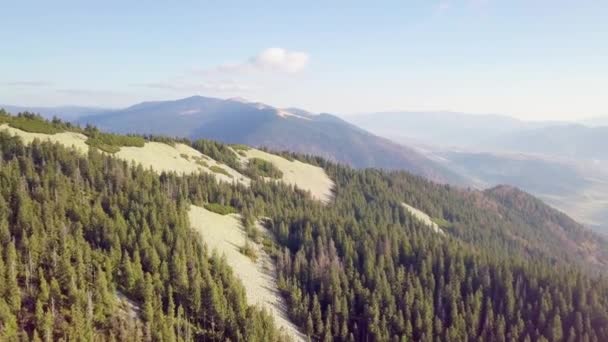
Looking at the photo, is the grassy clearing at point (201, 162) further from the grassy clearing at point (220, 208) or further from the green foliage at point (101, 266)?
the green foliage at point (101, 266)

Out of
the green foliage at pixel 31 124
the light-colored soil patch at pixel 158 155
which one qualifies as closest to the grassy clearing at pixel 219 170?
the light-colored soil patch at pixel 158 155

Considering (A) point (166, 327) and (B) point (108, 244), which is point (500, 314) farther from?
(B) point (108, 244)

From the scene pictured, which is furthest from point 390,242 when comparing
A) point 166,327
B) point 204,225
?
point 166,327

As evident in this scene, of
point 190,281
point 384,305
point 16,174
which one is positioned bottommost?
point 384,305

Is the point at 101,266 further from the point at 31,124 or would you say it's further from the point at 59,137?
the point at 31,124

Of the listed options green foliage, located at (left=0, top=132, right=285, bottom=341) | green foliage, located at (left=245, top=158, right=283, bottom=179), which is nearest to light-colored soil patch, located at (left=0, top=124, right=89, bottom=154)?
green foliage, located at (left=0, top=132, right=285, bottom=341)

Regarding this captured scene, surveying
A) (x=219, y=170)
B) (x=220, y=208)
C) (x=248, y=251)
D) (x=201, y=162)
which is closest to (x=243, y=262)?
(x=248, y=251)
